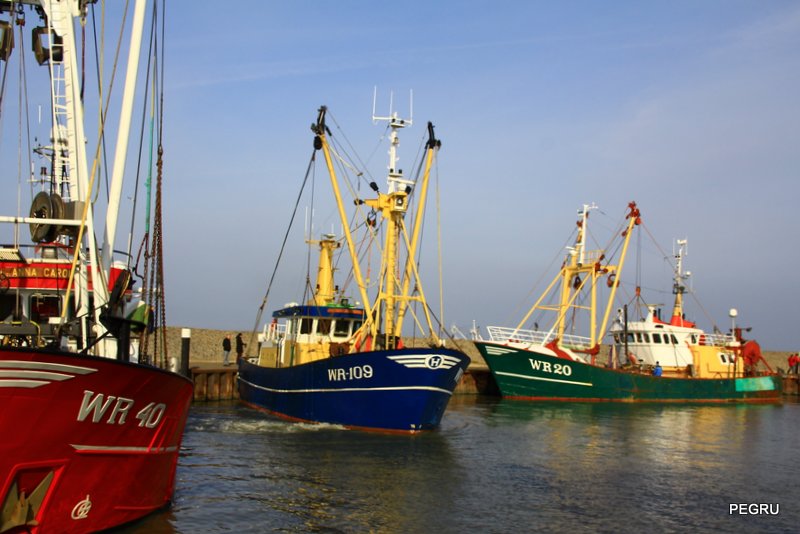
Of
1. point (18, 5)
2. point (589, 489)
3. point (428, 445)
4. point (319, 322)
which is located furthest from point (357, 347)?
point (18, 5)

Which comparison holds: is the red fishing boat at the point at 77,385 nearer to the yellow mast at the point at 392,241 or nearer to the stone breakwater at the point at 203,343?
the yellow mast at the point at 392,241

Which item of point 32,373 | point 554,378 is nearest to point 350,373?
point 32,373

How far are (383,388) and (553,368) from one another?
16.6m

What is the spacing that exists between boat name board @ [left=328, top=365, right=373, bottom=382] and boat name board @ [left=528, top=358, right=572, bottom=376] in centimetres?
1591

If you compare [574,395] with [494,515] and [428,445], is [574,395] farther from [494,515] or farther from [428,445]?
[494,515]

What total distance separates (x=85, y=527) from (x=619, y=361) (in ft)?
122

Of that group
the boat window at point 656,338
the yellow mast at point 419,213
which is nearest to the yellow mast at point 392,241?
the yellow mast at point 419,213

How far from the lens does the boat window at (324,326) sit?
25266mm

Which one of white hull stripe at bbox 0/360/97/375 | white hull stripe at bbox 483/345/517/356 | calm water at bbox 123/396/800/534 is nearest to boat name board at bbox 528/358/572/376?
white hull stripe at bbox 483/345/517/356

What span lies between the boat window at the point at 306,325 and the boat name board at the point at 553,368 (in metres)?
13.5

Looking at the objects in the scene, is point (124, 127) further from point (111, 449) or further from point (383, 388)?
point (383, 388)

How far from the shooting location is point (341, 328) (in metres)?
25.5

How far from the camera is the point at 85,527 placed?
9.02m

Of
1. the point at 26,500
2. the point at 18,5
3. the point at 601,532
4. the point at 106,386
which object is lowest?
the point at 601,532
